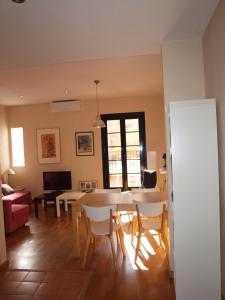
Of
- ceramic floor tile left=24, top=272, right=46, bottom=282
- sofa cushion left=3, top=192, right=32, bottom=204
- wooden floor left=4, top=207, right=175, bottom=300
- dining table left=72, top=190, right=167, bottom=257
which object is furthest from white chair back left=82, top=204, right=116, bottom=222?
sofa cushion left=3, top=192, right=32, bottom=204

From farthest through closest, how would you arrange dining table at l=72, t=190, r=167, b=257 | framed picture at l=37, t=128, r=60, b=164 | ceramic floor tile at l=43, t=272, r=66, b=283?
framed picture at l=37, t=128, r=60, b=164 → dining table at l=72, t=190, r=167, b=257 → ceramic floor tile at l=43, t=272, r=66, b=283

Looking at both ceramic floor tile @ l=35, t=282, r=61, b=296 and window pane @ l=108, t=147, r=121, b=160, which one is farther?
window pane @ l=108, t=147, r=121, b=160

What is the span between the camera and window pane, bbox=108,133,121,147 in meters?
6.63

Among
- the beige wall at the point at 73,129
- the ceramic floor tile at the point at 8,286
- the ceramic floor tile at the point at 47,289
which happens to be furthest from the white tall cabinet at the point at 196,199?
the beige wall at the point at 73,129

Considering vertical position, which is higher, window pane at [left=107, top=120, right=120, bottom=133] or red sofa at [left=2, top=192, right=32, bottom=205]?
window pane at [left=107, top=120, right=120, bottom=133]

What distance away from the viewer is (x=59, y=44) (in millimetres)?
2602

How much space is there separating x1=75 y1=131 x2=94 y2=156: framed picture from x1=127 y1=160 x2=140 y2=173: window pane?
42.0 inches

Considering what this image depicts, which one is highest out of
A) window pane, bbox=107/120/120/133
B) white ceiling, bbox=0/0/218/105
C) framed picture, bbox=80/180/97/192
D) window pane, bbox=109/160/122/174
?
white ceiling, bbox=0/0/218/105

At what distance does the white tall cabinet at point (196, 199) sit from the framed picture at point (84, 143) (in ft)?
15.2

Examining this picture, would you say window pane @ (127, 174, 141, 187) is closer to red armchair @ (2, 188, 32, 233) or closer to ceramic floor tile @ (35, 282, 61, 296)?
red armchair @ (2, 188, 32, 233)

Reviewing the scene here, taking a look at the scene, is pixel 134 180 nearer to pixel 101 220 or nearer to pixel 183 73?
pixel 101 220

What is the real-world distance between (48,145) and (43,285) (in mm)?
4617

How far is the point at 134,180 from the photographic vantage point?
6.61 meters

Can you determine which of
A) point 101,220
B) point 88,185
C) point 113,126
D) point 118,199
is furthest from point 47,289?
point 113,126
